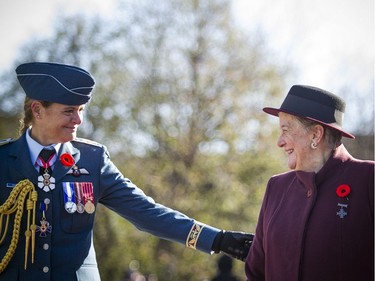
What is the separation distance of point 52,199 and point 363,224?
1.89 meters

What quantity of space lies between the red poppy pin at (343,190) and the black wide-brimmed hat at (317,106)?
359mm

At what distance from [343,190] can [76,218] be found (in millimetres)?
1656

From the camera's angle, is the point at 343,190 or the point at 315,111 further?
the point at 315,111

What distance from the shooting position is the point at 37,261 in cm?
375

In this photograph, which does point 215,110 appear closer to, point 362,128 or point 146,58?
point 146,58

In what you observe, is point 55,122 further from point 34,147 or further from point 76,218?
point 76,218

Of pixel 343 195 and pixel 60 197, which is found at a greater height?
pixel 343 195

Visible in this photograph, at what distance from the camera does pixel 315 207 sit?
142 inches

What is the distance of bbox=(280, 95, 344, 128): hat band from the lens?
3668 mm

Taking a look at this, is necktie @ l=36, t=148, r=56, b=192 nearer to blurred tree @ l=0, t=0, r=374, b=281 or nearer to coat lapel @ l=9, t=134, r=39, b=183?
coat lapel @ l=9, t=134, r=39, b=183

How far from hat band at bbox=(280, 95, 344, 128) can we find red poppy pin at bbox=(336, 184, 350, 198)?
39cm

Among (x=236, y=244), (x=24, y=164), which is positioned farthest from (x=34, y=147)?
(x=236, y=244)

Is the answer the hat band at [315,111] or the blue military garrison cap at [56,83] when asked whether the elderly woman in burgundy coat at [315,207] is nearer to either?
the hat band at [315,111]

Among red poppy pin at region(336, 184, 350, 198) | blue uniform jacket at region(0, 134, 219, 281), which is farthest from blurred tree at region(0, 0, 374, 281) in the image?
red poppy pin at region(336, 184, 350, 198)
